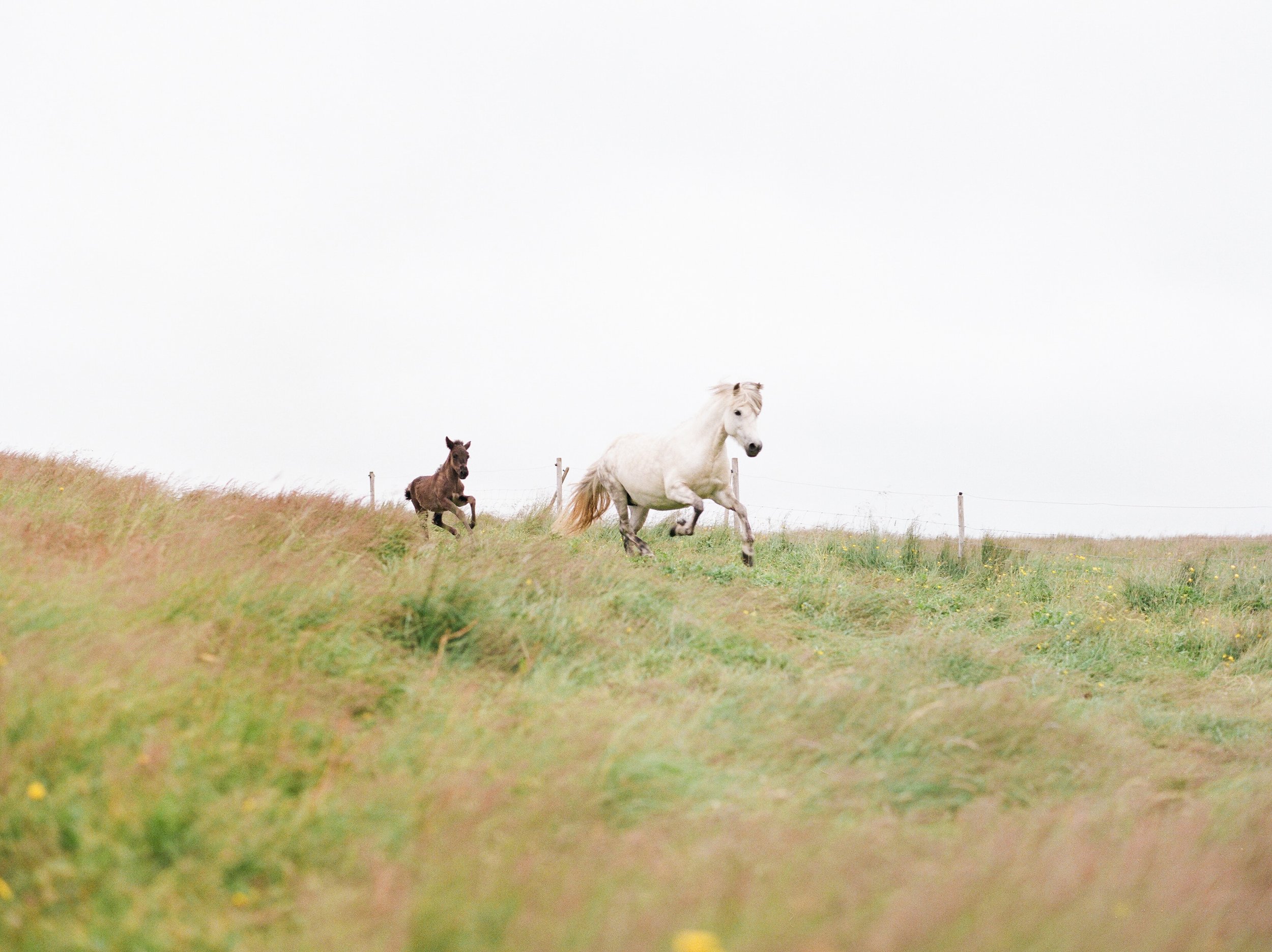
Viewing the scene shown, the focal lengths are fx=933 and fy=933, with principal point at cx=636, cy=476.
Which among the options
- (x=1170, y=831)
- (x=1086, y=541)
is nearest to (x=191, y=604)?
(x=1170, y=831)

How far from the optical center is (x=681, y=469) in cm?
1135

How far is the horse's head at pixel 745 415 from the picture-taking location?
1062 centimetres

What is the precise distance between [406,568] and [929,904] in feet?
14.3

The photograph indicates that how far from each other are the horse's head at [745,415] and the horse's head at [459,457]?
121 inches

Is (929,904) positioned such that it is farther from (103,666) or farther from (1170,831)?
(103,666)

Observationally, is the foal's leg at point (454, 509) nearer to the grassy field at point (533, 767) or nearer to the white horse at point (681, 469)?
the white horse at point (681, 469)

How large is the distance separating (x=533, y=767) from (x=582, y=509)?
970 centimetres

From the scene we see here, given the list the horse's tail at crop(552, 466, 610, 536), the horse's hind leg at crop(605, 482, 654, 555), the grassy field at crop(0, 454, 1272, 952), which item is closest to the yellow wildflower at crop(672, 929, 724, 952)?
the grassy field at crop(0, 454, 1272, 952)

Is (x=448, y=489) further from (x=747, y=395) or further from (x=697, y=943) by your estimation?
(x=697, y=943)

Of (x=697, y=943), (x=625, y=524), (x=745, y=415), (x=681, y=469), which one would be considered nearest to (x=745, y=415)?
(x=745, y=415)

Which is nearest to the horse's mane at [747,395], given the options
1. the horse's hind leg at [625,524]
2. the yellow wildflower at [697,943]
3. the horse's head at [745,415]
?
the horse's head at [745,415]

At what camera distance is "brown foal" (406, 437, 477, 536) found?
1089cm

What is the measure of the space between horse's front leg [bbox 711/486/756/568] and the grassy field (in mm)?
3141

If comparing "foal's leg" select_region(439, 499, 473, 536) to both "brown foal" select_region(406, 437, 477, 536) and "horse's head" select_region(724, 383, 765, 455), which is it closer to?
"brown foal" select_region(406, 437, 477, 536)
